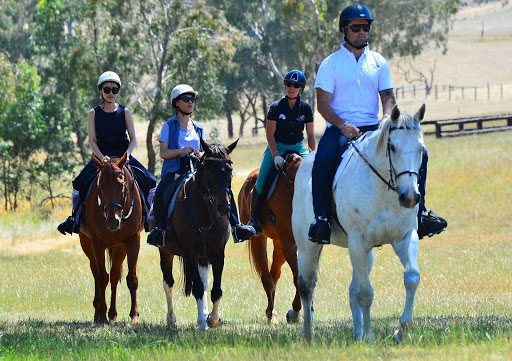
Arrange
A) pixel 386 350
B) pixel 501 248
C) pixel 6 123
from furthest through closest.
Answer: pixel 6 123
pixel 501 248
pixel 386 350

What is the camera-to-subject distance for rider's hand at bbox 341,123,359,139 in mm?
8383

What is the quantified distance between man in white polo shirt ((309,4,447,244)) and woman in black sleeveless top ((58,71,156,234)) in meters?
4.11

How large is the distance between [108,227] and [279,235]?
2316 millimetres

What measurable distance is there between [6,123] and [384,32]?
29.7m

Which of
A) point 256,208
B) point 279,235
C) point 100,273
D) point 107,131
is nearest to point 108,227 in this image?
point 100,273

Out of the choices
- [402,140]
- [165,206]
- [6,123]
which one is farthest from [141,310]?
[6,123]

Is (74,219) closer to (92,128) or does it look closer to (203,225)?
(92,128)

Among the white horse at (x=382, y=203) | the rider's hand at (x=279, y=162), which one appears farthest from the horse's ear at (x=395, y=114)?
the rider's hand at (x=279, y=162)

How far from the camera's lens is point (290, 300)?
47.9 feet

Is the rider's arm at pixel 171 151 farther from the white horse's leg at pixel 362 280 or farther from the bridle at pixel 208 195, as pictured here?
the white horse's leg at pixel 362 280

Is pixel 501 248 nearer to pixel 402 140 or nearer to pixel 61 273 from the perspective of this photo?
pixel 61 273

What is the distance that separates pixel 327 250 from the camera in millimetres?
22969

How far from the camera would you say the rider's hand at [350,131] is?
8.38 meters

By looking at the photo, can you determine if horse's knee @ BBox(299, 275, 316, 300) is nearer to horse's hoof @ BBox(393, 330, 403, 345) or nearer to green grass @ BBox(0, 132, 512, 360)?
green grass @ BBox(0, 132, 512, 360)
